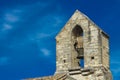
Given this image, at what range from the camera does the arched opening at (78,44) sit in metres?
35.3

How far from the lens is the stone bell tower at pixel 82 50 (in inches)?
1351

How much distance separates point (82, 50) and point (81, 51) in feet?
0.25

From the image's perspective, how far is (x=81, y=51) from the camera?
3534 cm

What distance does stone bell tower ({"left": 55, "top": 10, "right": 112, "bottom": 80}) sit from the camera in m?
34.3

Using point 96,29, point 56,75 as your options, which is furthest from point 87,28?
point 56,75

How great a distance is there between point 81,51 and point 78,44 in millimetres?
434

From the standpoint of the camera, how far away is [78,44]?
35.6 m

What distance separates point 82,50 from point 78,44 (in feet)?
1.42

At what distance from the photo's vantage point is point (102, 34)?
115ft

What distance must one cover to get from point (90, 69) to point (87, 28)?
7.09 ft

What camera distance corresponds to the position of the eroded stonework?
34.2 meters

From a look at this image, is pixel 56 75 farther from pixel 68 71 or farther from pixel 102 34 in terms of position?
pixel 102 34

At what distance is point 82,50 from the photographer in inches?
1390

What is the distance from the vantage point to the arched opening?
35344 mm
